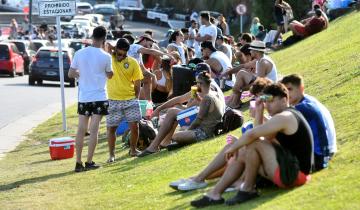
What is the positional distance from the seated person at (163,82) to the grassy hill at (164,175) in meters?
1.40

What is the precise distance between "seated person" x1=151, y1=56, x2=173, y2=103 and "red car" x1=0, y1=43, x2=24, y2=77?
79.6ft

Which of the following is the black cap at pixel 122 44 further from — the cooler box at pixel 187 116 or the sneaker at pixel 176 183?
the sneaker at pixel 176 183

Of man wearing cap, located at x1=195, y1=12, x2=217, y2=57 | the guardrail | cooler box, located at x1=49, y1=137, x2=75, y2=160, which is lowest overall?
the guardrail

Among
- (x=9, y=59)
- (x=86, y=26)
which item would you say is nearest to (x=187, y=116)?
(x=9, y=59)

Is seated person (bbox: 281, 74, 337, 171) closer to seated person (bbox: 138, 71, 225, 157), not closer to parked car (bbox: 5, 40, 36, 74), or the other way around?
seated person (bbox: 138, 71, 225, 157)

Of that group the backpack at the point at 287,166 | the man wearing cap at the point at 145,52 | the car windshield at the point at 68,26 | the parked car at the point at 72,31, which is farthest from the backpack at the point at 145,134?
the car windshield at the point at 68,26

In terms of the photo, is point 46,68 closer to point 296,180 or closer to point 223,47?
point 223,47

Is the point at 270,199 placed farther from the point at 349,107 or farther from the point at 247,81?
the point at 247,81

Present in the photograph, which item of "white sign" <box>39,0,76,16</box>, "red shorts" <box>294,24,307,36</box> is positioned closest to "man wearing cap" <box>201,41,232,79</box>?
"white sign" <box>39,0,76,16</box>

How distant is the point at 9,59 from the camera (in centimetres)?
4359

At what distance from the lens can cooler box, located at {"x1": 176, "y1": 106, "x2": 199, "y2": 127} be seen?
14812mm

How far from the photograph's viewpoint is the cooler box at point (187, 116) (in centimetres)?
1481

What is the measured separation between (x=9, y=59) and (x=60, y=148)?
1094 inches

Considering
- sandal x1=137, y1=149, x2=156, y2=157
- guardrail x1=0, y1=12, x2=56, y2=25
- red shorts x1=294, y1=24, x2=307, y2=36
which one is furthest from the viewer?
guardrail x1=0, y1=12, x2=56, y2=25
